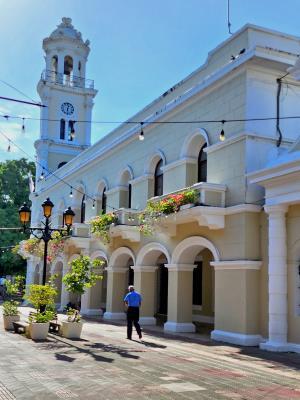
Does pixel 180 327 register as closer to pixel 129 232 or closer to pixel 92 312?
pixel 129 232

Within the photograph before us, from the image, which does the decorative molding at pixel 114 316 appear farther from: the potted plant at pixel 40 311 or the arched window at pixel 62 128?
the arched window at pixel 62 128

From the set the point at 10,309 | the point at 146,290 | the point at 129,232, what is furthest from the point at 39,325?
the point at 129,232

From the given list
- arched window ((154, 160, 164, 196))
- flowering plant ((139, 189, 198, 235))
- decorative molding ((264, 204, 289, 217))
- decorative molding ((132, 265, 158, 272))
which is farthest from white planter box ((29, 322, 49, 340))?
arched window ((154, 160, 164, 196))

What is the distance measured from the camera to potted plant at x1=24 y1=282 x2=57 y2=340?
14.9 metres

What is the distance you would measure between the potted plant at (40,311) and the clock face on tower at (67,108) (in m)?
24.9

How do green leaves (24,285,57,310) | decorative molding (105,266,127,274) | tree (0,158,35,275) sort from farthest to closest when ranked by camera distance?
tree (0,158,35,275)
decorative molding (105,266,127,274)
green leaves (24,285,57,310)

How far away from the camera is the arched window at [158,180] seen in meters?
21.0

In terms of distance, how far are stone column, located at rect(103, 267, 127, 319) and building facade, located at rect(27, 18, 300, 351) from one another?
4 cm

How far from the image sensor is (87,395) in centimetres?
811

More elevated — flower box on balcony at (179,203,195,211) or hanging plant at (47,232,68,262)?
flower box on balcony at (179,203,195,211)

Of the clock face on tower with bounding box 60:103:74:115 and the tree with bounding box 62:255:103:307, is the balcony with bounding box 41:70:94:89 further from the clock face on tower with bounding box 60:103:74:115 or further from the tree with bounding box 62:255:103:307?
the tree with bounding box 62:255:103:307

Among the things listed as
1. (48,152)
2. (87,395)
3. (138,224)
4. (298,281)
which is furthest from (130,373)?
(48,152)

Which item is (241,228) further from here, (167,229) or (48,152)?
(48,152)

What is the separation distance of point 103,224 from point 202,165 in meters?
5.78
